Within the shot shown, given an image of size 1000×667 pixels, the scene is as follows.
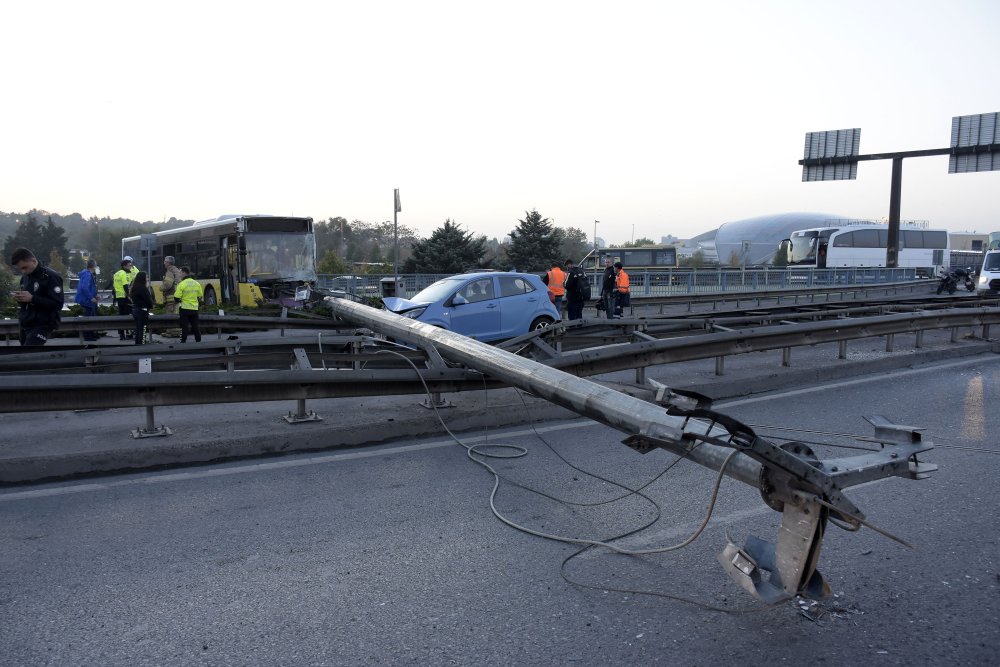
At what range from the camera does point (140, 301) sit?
43.1 feet

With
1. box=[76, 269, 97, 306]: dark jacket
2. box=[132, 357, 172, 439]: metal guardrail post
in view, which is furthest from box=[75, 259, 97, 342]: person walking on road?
box=[132, 357, 172, 439]: metal guardrail post

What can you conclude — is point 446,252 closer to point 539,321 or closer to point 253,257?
point 253,257

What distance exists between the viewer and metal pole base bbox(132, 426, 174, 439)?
21.0 feet

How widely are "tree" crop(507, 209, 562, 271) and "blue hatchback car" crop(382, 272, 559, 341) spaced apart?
152ft

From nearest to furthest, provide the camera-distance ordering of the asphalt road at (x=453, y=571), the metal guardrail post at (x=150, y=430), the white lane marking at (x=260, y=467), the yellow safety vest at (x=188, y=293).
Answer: the asphalt road at (x=453, y=571) < the white lane marking at (x=260, y=467) < the metal guardrail post at (x=150, y=430) < the yellow safety vest at (x=188, y=293)

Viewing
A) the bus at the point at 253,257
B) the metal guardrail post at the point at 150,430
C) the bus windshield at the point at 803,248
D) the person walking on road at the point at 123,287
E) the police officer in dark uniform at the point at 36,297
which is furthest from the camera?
the bus windshield at the point at 803,248

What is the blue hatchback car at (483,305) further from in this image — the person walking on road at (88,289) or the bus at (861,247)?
the bus at (861,247)

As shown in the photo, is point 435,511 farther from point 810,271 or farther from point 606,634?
point 810,271

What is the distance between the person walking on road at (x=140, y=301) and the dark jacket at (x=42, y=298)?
15.5 ft

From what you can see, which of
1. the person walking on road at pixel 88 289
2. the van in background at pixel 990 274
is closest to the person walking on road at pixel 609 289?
the person walking on road at pixel 88 289

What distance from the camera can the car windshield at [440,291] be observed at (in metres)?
12.4

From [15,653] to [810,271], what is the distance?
34.9 m

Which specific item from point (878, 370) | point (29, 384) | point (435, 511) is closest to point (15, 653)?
point (435, 511)

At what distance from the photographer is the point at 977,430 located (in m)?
7.42
